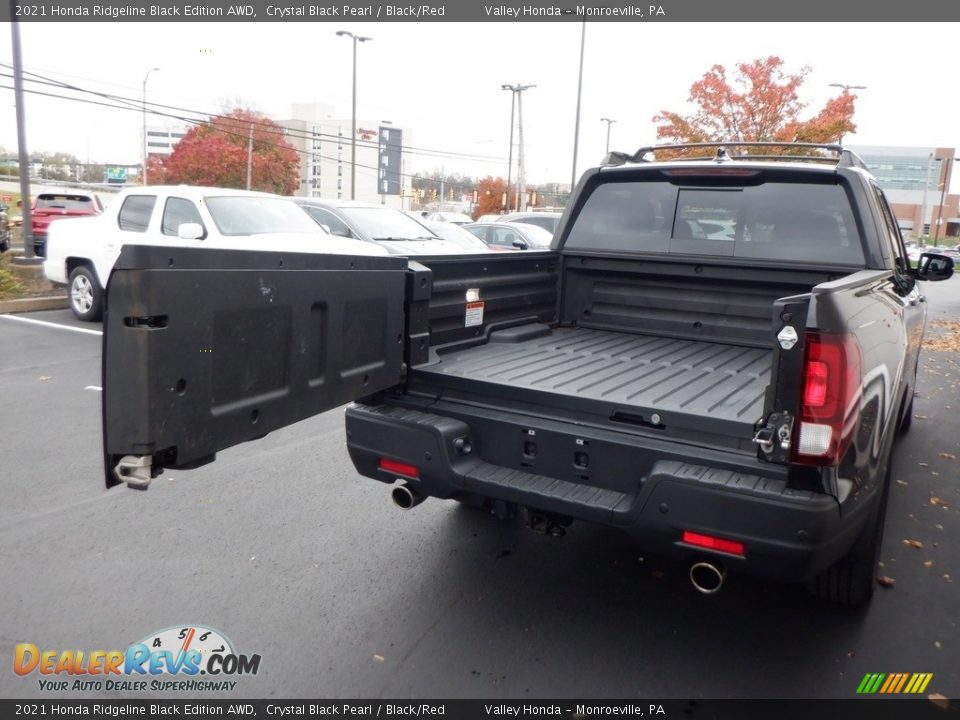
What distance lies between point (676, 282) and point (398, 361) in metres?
2.19

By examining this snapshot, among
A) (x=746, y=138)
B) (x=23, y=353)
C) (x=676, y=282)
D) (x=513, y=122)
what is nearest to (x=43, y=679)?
(x=676, y=282)

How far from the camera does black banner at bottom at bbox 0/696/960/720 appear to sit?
2.74m

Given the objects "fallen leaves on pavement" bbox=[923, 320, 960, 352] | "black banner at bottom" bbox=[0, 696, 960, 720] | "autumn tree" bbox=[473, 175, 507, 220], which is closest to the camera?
"black banner at bottom" bbox=[0, 696, 960, 720]

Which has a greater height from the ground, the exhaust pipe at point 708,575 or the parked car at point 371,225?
the parked car at point 371,225

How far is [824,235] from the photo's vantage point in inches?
169

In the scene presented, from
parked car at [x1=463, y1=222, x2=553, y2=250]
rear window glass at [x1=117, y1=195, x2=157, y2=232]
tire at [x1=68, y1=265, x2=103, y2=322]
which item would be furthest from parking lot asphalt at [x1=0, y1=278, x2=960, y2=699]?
parked car at [x1=463, y1=222, x2=553, y2=250]

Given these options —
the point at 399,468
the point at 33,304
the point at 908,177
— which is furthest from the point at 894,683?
the point at 908,177

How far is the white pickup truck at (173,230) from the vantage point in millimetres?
8719

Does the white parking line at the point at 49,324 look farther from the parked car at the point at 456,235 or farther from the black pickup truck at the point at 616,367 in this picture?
the black pickup truck at the point at 616,367

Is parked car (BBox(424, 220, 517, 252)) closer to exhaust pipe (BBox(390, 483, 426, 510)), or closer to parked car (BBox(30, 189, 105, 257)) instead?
parked car (BBox(30, 189, 105, 257))

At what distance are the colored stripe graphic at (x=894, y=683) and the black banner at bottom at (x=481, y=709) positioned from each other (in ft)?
0.30

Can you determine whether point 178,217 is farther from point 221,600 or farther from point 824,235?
point 824,235

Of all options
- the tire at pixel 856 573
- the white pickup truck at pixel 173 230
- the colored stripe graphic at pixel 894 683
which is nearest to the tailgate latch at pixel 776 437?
the tire at pixel 856 573

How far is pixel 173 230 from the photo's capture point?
30.2 ft
